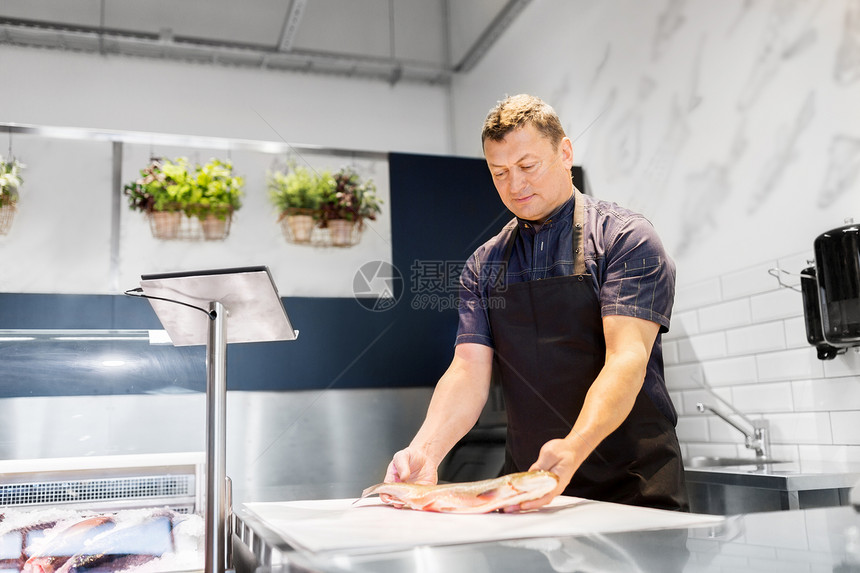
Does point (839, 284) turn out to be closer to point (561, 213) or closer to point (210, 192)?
point (561, 213)

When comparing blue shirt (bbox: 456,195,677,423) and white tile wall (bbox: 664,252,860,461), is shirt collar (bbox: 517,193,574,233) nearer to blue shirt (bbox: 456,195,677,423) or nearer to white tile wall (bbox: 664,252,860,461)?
blue shirt (bbox: 456,195,677,423)

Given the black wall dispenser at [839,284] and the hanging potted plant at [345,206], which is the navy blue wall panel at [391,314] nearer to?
the hanging potted plant at [345,206]

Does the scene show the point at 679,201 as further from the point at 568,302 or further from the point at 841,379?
the point at 568,302

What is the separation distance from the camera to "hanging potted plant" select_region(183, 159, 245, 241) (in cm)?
309

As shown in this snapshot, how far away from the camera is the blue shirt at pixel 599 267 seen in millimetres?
1396

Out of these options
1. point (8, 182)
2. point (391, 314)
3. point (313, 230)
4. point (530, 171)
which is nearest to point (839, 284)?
point (530, 171)

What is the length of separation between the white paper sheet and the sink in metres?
1.56

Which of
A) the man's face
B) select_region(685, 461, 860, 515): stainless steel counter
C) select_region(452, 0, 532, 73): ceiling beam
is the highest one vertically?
select_region(452, 0, 532, 73): ceiling beam

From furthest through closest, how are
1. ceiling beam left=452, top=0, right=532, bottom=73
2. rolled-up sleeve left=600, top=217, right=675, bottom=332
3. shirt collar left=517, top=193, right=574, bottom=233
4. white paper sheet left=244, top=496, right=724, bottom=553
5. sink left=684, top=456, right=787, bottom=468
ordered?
1. ceiling beam left=452, top=0, right=532, bottom=73
2. sink left=684, top=456, right=787, bottom=468
3. shirt collar left=517, top=193, right=574, bottom=233
4. rolled-up sleeve left=600, top=217, right=675, bottom=332
5. white paper sheet left=244, top=496, right=724, bottom=553

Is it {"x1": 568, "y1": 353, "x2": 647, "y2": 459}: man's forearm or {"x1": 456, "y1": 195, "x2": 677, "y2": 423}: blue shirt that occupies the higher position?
{"x1": 456, "y1": 195, "x2": 677, "y2": 423}: blue shirt

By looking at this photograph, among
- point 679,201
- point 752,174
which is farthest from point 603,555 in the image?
point 679,201

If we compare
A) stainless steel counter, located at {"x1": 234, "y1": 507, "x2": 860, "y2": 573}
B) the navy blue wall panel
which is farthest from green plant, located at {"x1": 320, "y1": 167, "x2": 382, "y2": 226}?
stainless steel counter, located at {"x1": 234, "y1": 507, "x2": 860, "y2": 573}

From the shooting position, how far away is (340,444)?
3082mm

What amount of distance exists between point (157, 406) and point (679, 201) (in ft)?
6.80
